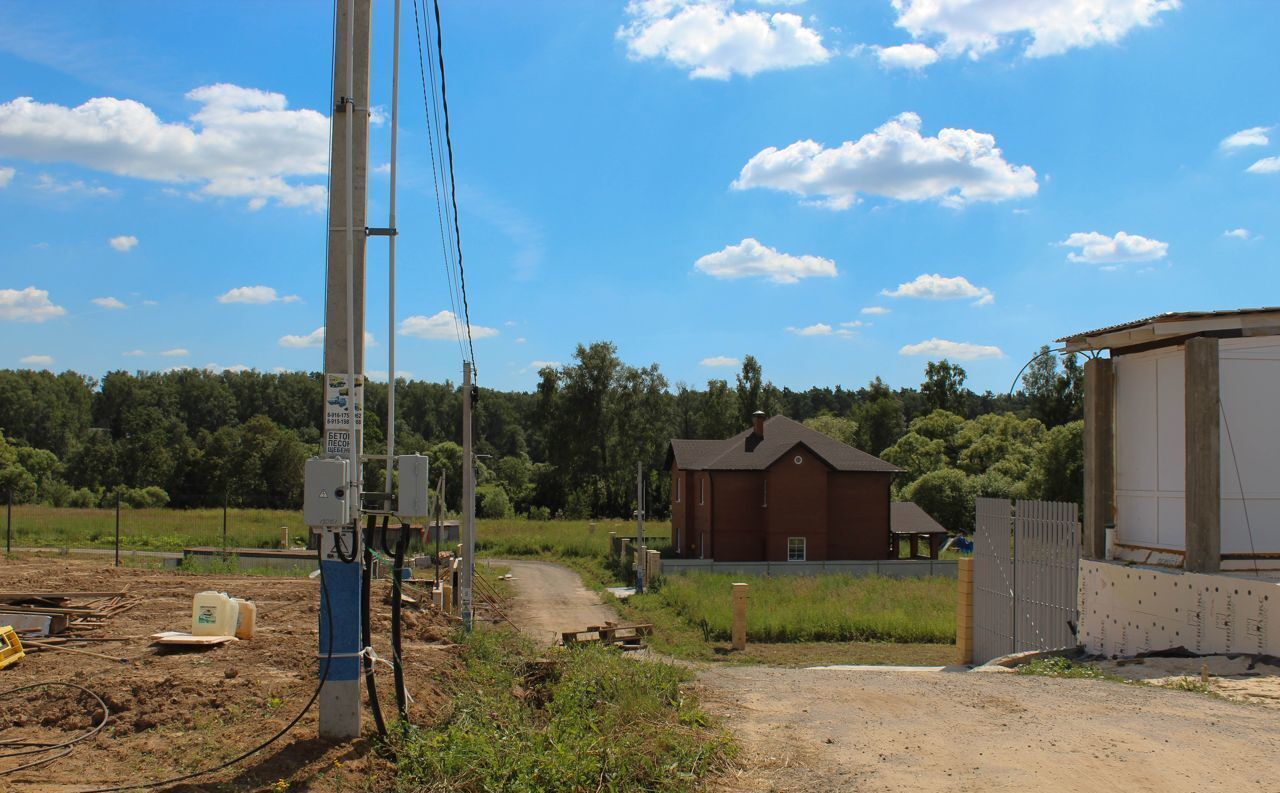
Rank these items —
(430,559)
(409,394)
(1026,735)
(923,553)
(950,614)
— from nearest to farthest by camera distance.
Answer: (1026,735) < (950,614) < (430,559) < (923,553) < (409,394)

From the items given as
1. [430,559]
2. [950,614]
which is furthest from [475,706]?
[430,559]

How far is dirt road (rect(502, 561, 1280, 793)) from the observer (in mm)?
6754

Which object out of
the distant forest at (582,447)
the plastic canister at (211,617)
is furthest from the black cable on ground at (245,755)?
the distant forest at (582,447)

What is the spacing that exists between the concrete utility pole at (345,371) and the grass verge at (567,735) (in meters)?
0.60

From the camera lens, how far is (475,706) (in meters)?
7.86

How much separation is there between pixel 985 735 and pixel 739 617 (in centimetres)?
1234

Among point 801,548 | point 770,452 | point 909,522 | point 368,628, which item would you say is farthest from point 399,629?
point 909,522

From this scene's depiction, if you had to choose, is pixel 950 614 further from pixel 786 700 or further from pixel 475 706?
pixel 475 706

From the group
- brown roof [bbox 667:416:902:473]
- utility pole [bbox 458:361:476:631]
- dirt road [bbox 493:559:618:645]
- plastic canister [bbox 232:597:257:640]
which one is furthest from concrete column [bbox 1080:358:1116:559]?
brown roof [bbox 667:416:902:473]

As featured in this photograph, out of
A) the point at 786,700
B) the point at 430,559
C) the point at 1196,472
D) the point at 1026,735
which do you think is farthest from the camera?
the point at 430,559

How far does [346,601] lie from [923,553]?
4849 centimetres


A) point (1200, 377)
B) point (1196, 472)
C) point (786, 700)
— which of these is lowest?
point (786, 700)

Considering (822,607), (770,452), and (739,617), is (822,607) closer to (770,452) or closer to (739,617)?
(739,617)

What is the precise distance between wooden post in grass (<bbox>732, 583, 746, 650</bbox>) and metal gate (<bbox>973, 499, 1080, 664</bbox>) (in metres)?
5.08
